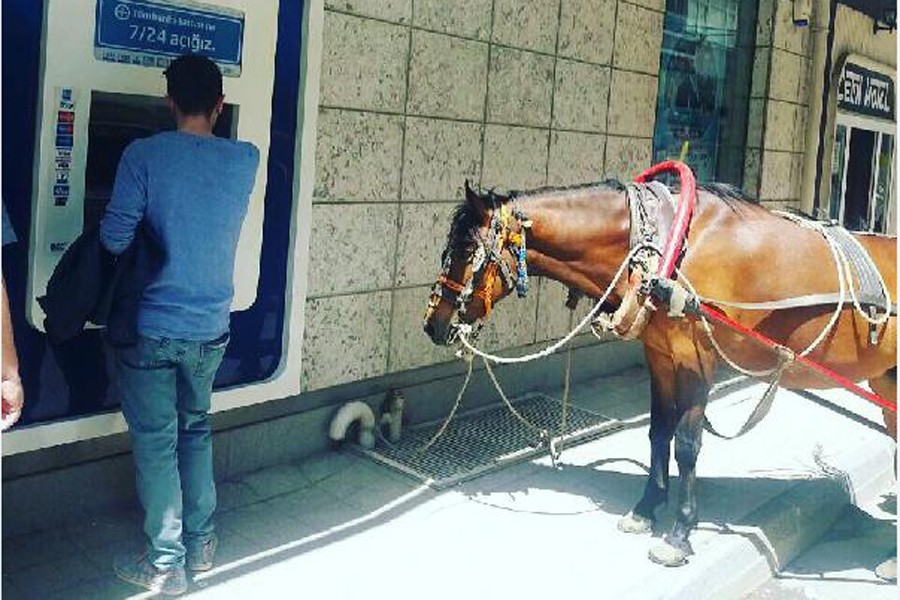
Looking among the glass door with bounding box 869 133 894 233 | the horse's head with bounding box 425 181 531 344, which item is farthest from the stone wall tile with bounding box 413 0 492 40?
the glass door with bounding box 869 133 894 233

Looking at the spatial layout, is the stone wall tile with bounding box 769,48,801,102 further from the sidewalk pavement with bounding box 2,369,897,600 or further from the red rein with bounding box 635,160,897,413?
the red rein with bounding box 635,160,897,413

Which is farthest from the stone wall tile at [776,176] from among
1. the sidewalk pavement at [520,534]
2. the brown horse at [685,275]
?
the brown horse at [685,275]

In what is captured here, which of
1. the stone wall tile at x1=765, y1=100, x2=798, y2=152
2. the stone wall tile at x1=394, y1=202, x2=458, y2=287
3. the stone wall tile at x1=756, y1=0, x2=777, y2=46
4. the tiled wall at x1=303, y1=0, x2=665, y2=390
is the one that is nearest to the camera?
the tiled wall at x1=303, y1=0, x2=665, y2=390

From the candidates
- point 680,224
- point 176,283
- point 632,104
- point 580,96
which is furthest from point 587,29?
point 176,283

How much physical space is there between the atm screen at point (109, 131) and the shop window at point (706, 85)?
4567mm

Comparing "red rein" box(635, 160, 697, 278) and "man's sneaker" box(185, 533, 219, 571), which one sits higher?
"red rein" box(635, 160, 697, 278)

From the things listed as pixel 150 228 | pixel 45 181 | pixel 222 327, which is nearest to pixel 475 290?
pixel 222 327

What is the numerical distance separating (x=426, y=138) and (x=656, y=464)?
217cm

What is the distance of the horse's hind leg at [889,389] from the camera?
14.6ft

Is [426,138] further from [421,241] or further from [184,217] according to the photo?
[184,217]

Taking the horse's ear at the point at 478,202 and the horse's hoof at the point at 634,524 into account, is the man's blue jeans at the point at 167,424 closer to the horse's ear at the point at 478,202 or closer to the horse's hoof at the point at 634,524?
the horse's ear at the point at 478,202

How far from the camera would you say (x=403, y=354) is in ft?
17.6

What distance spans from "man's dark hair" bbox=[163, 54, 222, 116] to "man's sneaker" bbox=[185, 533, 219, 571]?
1634 millimetres

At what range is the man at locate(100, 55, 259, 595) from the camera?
10.6 ft
